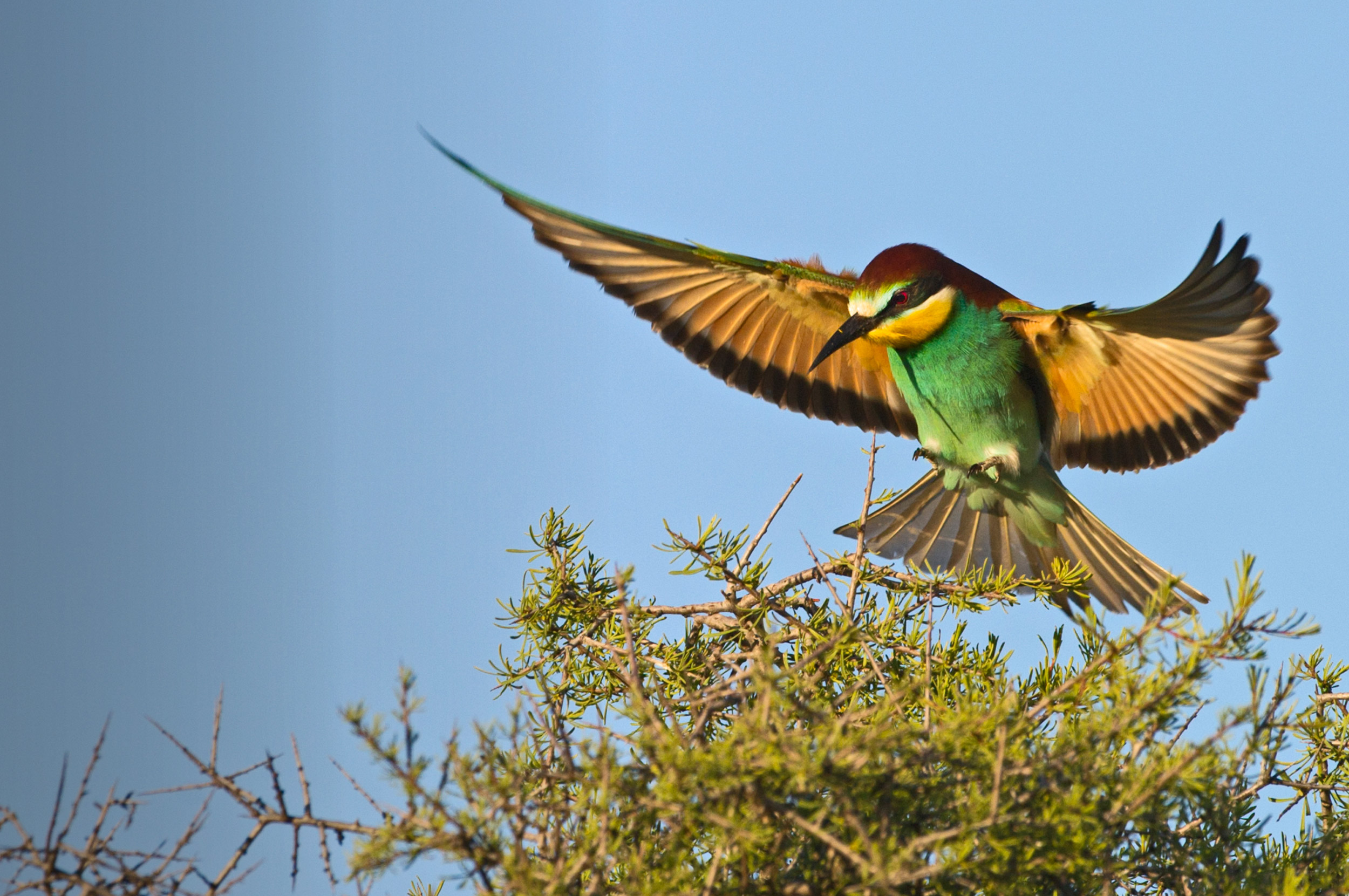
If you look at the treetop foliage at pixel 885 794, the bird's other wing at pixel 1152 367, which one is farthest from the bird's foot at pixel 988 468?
the treetop foliage at pixel 885 794

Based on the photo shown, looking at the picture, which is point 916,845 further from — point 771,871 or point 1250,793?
point 1250,793

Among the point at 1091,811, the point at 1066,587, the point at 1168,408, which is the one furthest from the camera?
the point at 1168,408

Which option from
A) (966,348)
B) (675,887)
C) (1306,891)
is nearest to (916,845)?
(675,887)

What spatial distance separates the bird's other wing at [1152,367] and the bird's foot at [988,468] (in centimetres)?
29

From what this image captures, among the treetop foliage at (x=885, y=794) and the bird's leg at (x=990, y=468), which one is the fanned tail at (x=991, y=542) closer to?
the bird's leg at (x=990, y=468)

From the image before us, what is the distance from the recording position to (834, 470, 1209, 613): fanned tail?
3.47m

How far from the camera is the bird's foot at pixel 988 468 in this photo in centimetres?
361

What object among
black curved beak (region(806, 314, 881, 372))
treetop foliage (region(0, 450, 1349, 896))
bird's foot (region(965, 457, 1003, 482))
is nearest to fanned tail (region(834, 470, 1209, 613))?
bird's foot (region(965, 457, 1003, 482))

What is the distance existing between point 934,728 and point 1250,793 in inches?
27.4

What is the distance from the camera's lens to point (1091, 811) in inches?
58.9

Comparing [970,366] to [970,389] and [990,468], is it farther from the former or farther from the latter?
[990,468]

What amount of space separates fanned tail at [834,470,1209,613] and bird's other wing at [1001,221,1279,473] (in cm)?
26

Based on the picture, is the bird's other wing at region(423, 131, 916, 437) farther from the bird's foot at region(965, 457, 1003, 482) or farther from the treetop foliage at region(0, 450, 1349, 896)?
the treetop foliage at region(0, 450, 1349, 896)

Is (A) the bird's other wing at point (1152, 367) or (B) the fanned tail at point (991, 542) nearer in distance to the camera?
(A) the bird's other wing at point (1152, 367)
